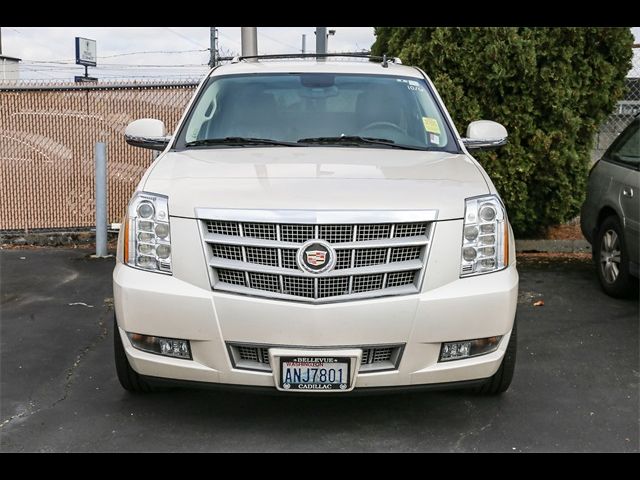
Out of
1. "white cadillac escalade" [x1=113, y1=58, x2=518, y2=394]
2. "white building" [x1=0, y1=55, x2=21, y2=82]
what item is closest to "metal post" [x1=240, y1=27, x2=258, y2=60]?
"white cadillac escalade" [x1=113, y1=58, x2=518, y2=394]

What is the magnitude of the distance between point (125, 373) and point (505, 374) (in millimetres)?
2090

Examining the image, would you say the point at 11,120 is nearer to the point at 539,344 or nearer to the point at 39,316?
the point at 39,316

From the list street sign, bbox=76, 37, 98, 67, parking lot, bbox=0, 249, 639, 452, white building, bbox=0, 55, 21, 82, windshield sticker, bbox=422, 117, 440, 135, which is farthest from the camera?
street sign, bbox=76, 37, 98, 67

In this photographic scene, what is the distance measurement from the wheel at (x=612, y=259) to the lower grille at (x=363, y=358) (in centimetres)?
355

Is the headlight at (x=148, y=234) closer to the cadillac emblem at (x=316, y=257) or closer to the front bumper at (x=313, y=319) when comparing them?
the front bumper at (x=313, y=319)

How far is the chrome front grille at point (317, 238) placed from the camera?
11.1ft

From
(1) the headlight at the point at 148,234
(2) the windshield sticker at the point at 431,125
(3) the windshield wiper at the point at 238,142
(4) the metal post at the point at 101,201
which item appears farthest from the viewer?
(4) the metal post at the point at 101,201

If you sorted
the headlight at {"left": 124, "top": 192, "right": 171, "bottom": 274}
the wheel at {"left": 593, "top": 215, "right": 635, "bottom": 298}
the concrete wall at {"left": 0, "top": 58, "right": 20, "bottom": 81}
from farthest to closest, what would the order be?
the concrete wall at {"left": 0, "top": 58, "right": 20, "bottom": 81} < the wheel at {"left": 593, "top": 215, "right": 635, "bottom": 298} < the headlight at {"left": 124, "top": 192, "right": 171, "bottom": 274}

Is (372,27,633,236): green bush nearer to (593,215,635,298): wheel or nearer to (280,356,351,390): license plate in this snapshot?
(593,215,635,298): wheel

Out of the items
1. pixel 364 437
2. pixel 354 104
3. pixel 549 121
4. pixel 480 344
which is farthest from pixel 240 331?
pixel 549 121

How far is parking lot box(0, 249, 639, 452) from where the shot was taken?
3.67 metres

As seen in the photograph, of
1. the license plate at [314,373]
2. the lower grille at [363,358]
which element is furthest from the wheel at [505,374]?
the license plate at [314,373]

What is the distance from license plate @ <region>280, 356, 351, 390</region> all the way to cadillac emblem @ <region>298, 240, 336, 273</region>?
0.41 metres

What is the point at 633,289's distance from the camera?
20.9 feet
